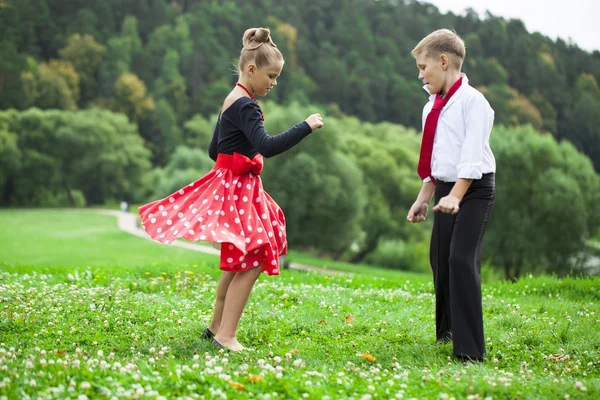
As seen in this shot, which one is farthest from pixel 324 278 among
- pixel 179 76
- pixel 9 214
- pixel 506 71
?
pixel 179 76

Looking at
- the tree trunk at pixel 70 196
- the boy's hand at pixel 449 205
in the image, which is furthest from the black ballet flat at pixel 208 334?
the tree trunk at pixel 70 196

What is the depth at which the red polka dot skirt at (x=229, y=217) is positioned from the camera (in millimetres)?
5465

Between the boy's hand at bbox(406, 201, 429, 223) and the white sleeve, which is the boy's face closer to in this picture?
the white sleeve

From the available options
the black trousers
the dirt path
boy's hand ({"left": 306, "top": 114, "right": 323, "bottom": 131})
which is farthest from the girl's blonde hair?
the dirt path

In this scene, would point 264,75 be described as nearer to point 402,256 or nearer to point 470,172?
point 470,172

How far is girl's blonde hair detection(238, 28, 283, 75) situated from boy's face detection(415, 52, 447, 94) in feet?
4.38

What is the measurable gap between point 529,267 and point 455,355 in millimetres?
35337

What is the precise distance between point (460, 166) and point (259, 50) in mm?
2054

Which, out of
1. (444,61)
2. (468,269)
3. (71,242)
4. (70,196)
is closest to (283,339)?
(468,269)

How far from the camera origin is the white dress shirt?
212 inches

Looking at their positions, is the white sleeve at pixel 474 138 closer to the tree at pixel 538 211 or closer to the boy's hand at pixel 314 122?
the boy's hand at pixel 314 122

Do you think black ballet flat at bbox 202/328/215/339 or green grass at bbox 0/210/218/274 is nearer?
black ballet flat at bbox 202/328/215/339

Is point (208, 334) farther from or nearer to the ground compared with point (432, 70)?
nearer to the ground

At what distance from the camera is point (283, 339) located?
624cm
